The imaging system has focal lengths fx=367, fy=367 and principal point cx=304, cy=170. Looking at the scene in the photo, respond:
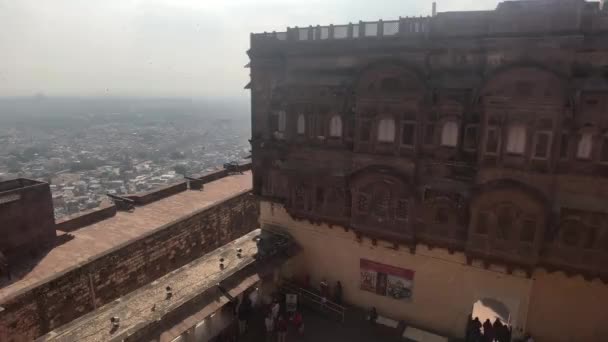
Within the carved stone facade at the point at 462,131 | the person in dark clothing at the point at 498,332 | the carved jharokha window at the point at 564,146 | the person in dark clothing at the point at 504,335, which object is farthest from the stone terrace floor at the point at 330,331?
the carved jharokha window at the point at 564,146

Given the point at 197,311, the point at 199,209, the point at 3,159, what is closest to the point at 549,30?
the point at 197,311

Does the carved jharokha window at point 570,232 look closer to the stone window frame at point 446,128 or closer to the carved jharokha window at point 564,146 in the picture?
the carved jharokha window at point 564,146

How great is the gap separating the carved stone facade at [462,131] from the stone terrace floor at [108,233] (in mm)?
10942

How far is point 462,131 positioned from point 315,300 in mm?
10080

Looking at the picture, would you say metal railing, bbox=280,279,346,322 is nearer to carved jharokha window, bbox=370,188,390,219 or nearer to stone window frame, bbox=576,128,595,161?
carved jharokha window, bbox=370,188,390,219

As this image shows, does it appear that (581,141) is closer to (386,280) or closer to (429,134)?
(429,134)

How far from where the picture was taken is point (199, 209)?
81.6 ft

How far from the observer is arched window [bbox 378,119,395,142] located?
15281mm

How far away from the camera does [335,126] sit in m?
16.8

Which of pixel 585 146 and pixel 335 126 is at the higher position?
pixel 335 126

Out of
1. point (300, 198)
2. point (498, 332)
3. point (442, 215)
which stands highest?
point (442, 215)

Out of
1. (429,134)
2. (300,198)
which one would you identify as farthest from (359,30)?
(300,198)

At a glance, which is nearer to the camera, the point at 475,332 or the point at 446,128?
the point at 446,128

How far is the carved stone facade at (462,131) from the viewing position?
12289 millimetres
